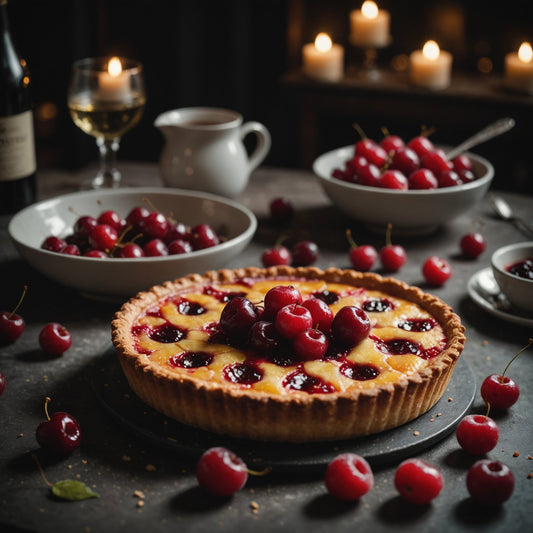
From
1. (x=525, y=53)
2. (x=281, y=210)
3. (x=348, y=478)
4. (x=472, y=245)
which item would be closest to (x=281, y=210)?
(x=281, y=210)

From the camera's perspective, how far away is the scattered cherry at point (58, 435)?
1353 mm

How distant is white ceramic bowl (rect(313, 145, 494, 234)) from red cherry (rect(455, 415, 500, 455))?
1086 mm

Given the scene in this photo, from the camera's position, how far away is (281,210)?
2.64 metres

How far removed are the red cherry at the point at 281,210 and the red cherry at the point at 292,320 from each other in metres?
1.17

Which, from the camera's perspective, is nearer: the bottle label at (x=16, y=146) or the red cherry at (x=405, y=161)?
the bottle label at (x=16, y=146)

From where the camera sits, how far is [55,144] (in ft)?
13.4

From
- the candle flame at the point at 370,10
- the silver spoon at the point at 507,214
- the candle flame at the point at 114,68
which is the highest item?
the candle flame at the point at 370,10

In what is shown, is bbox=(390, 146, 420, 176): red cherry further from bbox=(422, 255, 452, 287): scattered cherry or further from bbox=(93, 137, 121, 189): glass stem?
bbox=(93, 137, 121, 189): glass stem

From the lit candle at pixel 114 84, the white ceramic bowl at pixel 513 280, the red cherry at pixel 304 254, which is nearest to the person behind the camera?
the white ceramic bowl at pixel 513 280

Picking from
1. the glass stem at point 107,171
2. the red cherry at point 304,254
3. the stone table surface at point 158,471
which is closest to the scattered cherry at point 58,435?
the stone table surface at point 158,471

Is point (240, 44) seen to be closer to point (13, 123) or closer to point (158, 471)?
point (13, 123)

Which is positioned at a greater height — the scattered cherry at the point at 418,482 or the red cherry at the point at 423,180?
the red cherry at the point at 423,180

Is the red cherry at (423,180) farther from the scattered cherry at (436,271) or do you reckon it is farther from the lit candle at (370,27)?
the lit candle at (370,27)

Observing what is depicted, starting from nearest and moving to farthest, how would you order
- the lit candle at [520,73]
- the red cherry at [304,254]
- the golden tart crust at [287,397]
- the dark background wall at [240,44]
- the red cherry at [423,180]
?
1. the golden tart crust at [287,397]
2. the red cherry at [304,254]
3. the red cherry at [423,180]
4. the lit candle at [520,73]
5. the dark background wall at [240,44]
